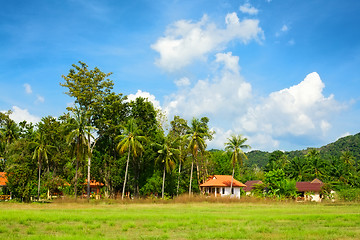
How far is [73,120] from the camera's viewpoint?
51.7m

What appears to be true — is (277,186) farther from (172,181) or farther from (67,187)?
(67,187)

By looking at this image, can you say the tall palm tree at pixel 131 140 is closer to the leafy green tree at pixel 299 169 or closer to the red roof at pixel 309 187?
the red roof at pixel 309 187

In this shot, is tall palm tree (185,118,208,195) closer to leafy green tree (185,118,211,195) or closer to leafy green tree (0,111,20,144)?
leafy green tree (185,118,211,195)

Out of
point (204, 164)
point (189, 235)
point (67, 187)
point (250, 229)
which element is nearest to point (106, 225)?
point (189, 235)

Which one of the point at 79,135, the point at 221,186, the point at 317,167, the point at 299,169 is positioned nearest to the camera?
the point at 79,135

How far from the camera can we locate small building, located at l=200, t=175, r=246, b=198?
66500 millimetres

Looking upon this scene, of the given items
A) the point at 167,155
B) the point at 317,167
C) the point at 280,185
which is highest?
the point at 167,155

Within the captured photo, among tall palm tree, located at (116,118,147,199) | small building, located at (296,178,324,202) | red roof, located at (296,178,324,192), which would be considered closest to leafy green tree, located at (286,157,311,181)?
small building, located at (296,178,324,202)

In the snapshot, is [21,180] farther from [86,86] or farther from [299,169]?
[299,169]

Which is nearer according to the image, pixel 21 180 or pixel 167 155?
pixel 21 180

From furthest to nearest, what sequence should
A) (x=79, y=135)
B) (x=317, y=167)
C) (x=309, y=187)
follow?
1. (x=317, y=167)
2. (x=309, y=187)
3. (x=79, y=135)

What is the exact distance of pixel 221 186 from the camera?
218 ft

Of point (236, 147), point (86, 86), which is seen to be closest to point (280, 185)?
point (236, 147)

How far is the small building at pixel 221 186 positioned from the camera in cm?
6650
